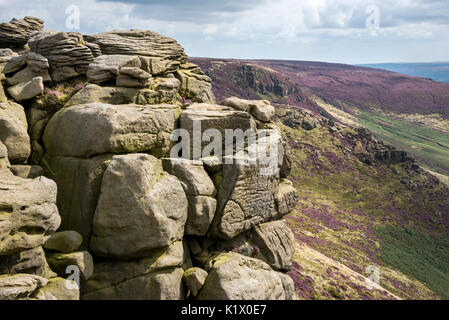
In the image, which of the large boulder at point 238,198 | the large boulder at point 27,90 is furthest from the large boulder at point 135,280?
the large boulder at point 27,90

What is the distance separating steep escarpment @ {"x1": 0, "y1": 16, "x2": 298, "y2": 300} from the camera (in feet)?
63.9

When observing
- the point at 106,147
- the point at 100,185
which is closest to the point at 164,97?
the point at 106,147

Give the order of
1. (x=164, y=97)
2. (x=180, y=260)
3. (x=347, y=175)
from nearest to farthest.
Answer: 1. (x=180, y=260)
2. (x=164, y=97)
3. (x=347, y=175)

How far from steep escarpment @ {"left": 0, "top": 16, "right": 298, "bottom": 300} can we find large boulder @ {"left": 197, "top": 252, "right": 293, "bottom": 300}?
0.29ft

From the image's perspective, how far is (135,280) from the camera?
21.4 metres

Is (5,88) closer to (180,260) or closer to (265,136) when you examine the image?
(180,260)

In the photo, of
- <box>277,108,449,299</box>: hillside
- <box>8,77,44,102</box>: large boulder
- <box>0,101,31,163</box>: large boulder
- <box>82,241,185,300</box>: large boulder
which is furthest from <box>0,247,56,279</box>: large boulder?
<box>277,108,449,299</box>: hillside

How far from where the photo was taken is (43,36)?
30203 millimetres

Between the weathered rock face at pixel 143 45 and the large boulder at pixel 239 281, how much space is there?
22.7 meters

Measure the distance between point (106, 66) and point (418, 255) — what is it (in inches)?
3469

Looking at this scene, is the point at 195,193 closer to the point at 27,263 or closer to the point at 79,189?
the point at 79,189

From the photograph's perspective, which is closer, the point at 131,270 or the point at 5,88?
the point at 131,270

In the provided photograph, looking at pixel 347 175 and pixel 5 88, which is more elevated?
pixel 5 88
